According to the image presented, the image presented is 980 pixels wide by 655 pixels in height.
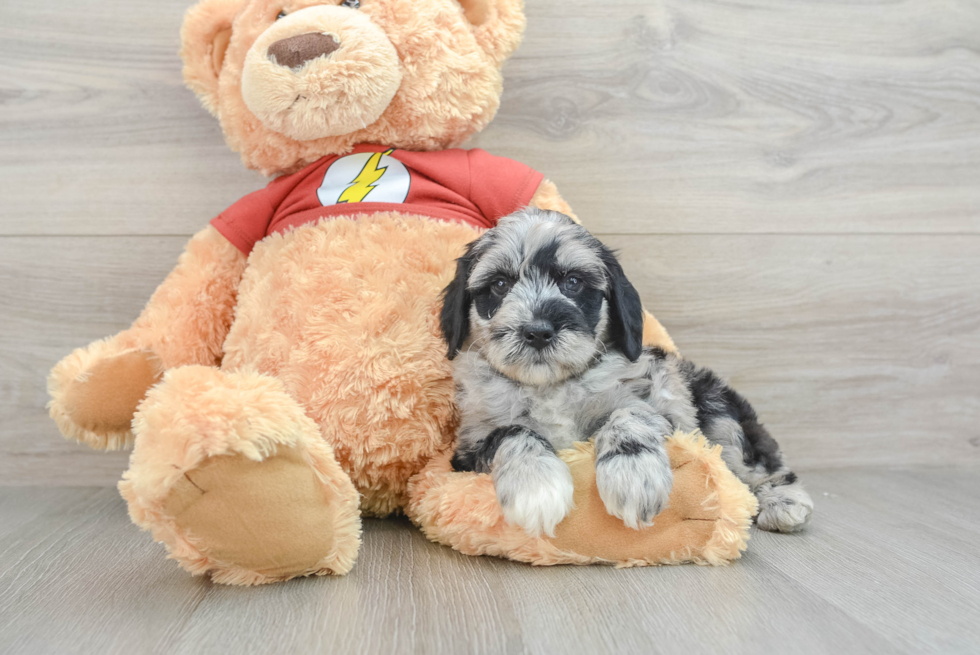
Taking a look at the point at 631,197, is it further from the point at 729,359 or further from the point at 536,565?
the point at 536,565

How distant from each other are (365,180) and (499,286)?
18.9 inches

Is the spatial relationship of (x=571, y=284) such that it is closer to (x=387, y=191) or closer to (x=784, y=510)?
(x=387, y=191)

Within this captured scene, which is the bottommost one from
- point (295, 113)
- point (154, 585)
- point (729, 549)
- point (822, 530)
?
point (154, 585)

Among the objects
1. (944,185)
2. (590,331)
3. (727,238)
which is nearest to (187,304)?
(590,331)

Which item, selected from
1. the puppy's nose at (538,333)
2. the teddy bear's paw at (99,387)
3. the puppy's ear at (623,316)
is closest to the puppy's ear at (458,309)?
the puppy's nose at (538,333)

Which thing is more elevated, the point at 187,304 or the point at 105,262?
the point at 187,304

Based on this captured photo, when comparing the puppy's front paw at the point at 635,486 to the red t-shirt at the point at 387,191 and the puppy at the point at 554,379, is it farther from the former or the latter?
the red t-shirt at the point at 387,191

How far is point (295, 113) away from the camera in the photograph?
59.8 inches

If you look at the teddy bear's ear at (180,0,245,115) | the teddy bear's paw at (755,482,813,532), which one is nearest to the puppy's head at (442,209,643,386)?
the teddy bear's paw at (755,482,813,532)

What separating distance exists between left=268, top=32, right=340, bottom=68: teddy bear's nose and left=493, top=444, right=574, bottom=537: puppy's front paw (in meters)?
0.98

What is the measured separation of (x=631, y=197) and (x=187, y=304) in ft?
4.40

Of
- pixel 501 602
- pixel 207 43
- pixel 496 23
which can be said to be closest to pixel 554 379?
pixel 501 602

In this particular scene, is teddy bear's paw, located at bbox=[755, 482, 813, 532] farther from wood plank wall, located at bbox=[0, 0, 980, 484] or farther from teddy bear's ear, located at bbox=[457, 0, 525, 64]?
teddy bear's ear, located at bbox=[457, 0, 525, 64]

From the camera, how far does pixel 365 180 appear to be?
1.64 metres
